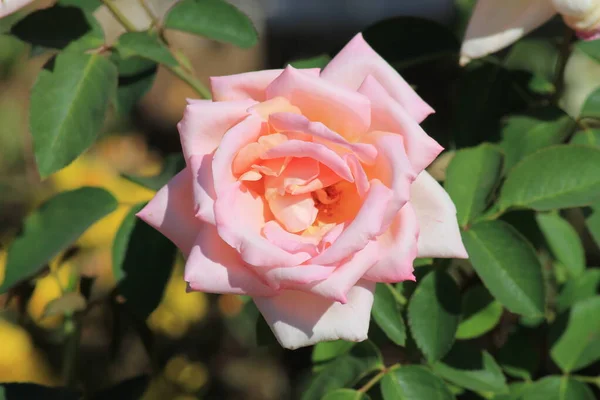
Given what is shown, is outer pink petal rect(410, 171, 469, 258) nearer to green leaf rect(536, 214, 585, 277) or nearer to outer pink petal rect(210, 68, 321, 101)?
outer pink petal rect(210, 68, 321, 101)

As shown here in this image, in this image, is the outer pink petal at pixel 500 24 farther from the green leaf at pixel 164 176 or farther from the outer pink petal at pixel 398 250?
the green leaf at pixel 164 176

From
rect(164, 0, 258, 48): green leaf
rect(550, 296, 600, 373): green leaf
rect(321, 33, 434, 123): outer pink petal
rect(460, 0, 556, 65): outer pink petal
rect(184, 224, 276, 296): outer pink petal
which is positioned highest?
rect(321, 33, 434, 123): outer pink petal

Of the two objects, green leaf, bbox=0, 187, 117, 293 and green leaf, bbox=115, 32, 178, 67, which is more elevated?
green leaf, bbox=115, 32, 178, 67

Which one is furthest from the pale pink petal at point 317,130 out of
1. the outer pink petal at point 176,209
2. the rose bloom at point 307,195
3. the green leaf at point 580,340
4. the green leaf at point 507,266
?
the green leaf at point 580,340

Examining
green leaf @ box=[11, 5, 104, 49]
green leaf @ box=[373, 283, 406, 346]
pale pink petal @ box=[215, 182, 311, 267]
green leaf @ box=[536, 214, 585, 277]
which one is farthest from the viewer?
green leaf @ box=[536, 214, 585, 277]

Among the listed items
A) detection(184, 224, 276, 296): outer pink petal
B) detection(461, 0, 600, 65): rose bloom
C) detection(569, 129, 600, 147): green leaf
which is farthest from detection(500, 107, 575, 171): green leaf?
detection(184, 224, 276, 296): outer pink petal
